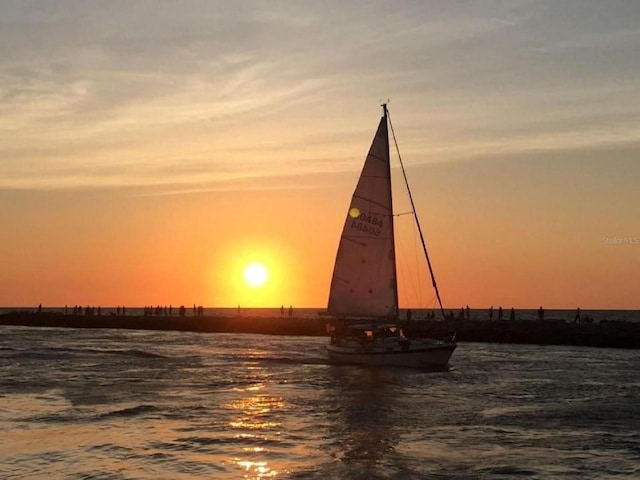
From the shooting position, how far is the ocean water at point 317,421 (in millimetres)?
19000

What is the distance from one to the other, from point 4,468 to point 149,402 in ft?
37.7

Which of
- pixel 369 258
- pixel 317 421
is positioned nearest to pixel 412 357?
pixel 369 258

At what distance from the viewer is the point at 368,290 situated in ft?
150

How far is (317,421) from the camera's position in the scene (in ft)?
84.5

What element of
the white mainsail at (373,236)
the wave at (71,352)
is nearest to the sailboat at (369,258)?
the white mainsail at (373,236)

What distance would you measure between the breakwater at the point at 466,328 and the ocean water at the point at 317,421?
8.76 m

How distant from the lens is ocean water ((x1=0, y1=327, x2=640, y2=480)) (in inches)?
748

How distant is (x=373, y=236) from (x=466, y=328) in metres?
35.8

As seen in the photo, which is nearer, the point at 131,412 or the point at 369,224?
the point at 131,412

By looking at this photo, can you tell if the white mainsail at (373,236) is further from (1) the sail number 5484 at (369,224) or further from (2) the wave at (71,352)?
(2) the wave at (71,352)

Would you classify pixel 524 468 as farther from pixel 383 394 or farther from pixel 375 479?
pixel 383 394

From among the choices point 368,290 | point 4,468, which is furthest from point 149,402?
point 368,290

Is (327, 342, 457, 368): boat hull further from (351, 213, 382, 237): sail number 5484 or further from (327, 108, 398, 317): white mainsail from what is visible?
(351, 213, 382, 237): sail number 5484

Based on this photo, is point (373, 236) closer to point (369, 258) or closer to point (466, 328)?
point (369, 258)
